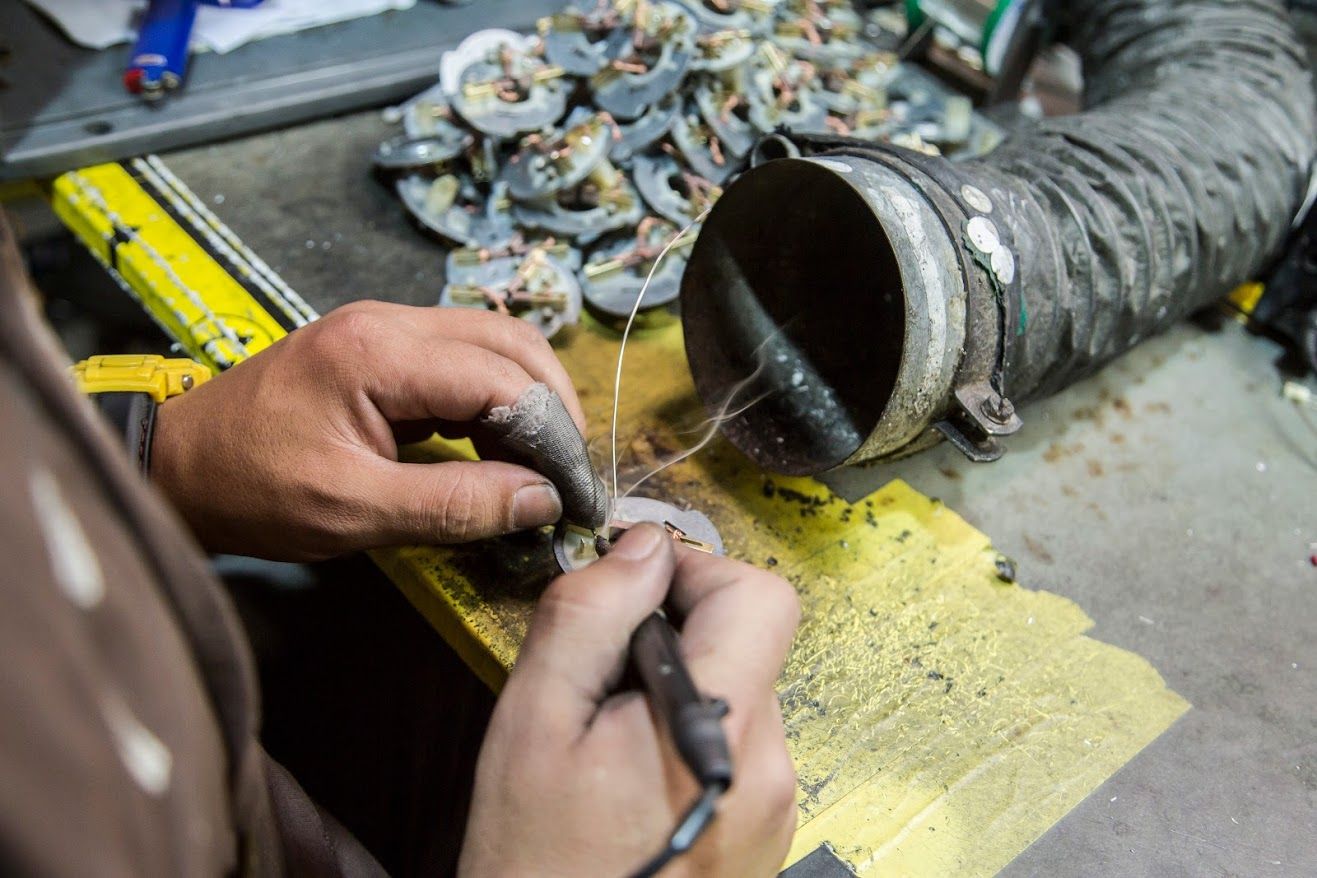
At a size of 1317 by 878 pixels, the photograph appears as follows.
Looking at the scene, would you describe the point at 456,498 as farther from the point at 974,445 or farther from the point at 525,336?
the point at 974,445

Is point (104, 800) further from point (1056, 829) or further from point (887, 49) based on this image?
point (887, 49)

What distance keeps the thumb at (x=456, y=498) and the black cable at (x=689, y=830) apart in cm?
45

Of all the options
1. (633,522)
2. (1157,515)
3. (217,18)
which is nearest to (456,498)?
(633,522)

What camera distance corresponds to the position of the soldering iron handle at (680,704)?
1.99ft

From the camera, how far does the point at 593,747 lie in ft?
2.26

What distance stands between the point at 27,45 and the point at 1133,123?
189 cm

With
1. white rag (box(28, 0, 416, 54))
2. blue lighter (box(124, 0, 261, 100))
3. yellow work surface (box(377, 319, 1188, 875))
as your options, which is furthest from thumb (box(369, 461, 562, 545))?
white rag (box(28, 0, 416, 54))

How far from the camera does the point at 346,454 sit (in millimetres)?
973

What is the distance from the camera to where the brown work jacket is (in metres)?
0.37

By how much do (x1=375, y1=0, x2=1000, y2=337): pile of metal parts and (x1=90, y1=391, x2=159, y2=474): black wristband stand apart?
473 mm

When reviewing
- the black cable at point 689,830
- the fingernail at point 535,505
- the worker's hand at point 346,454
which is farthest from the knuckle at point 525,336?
the black cable at point 689,830

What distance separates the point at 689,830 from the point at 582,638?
0.18m

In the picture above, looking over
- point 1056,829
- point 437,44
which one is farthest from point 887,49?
point 1056,829

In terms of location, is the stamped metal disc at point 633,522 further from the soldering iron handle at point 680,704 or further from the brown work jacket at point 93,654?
the brown work jacket at point 93,654
